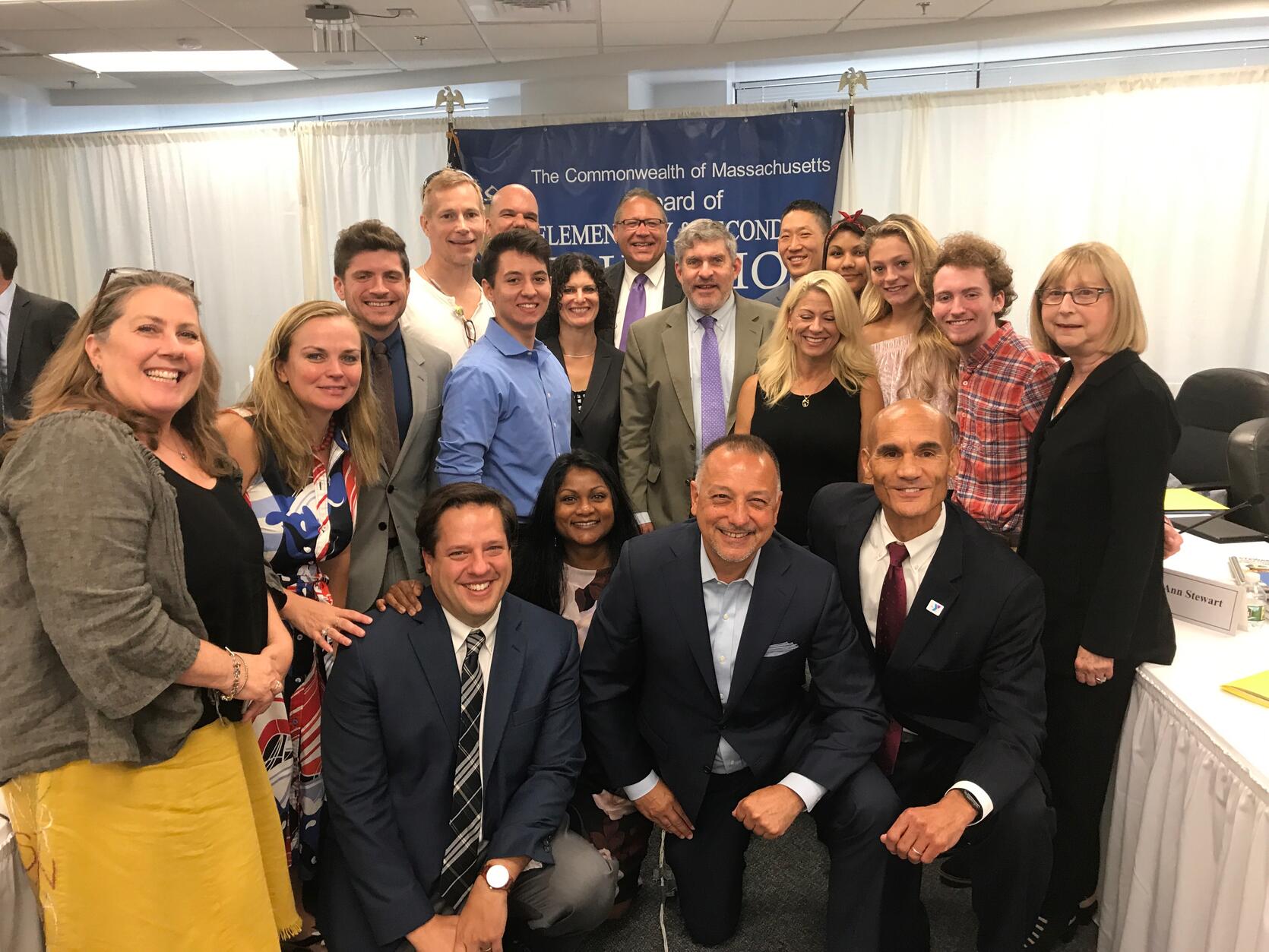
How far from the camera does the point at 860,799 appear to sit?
2123 mm

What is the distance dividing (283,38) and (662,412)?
374 cm

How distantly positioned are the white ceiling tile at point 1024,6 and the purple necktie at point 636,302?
2.88 m

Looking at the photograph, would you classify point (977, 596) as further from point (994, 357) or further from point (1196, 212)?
point (1196, 212)

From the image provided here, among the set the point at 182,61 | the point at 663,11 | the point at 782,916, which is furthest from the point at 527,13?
the point at 782,916

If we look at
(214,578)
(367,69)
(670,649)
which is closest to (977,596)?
(670,649)

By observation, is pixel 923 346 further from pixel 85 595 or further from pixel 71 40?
pixel 71 40

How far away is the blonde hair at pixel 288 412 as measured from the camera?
2.11 m

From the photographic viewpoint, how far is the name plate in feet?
7.80

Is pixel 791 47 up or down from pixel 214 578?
up

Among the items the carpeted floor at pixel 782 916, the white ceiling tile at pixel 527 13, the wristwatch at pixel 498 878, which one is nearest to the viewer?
the wristwatch at pixel 498 878

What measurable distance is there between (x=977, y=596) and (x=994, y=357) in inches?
32.0

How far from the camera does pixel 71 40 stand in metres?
5.12

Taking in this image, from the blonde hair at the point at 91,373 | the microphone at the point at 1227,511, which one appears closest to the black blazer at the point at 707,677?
the blonde hair at the point at 91,373

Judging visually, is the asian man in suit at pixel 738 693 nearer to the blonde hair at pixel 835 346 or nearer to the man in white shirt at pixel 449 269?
the blonde hair at pixel 835 346
